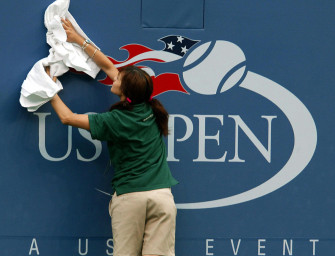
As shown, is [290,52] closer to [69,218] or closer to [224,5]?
[224,5]

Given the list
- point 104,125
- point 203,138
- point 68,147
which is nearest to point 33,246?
point 68,147

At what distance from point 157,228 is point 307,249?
35.6 inches

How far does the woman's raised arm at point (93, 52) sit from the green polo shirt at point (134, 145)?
318 mm

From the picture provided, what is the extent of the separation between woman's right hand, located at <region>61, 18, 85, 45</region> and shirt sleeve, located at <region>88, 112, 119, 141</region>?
49 centimetres

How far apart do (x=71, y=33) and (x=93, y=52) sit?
0.15m

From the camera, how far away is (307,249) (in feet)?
10.5

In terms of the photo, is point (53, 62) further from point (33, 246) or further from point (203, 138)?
point (33, 246)

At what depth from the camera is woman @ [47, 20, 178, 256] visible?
2.79m

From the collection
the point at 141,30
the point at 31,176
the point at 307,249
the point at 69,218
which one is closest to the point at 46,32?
the point at 141,30

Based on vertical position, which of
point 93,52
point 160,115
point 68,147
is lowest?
point 68,147

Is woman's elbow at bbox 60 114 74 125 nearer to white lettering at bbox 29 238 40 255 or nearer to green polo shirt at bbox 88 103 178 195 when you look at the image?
green polo shirt at bbox 88 103 178 195

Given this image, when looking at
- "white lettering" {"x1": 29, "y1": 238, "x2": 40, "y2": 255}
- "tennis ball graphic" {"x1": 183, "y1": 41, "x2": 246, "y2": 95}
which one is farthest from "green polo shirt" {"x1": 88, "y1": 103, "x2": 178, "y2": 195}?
"white lettering" {"x1": 29, "y1": 238, "x2": 40, "y2": 255}

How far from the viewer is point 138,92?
2.79 m

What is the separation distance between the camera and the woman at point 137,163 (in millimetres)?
2787
